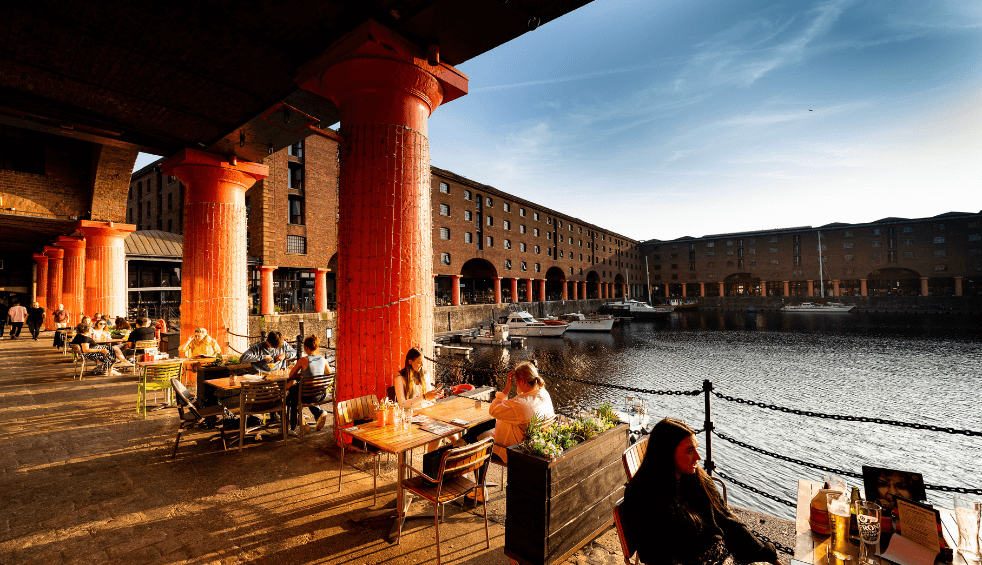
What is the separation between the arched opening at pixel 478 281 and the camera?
38719mm

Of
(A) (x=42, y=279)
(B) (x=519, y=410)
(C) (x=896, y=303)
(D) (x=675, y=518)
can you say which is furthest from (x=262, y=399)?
(C) (x=896, y=303)

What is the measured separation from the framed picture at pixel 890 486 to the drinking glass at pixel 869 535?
14 cm

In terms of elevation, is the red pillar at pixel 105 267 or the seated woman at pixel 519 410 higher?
the red pillar at pixel 105 267

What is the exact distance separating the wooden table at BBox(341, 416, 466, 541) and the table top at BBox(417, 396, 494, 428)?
290 millimetres

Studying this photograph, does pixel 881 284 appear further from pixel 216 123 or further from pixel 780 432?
pixel 216 123

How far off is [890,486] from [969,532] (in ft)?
0.91

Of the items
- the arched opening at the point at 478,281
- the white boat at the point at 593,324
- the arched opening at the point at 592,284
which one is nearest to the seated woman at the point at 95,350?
the arched opening at the point at 478,281

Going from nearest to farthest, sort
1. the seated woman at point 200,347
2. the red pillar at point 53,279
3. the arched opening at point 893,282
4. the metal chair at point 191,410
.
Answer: the metal chair at point 191,410 < the seated woman at point 200,347 < the red pillar at point 53,279 < the arched opening at point 893,282

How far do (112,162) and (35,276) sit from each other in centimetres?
2357

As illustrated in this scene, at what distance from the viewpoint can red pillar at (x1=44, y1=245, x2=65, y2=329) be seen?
19.4 m

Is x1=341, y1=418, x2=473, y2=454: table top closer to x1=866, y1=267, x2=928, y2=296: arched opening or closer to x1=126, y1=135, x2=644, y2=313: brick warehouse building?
x1=126, y1=135, x2=644, y2=313: brick warehouse building

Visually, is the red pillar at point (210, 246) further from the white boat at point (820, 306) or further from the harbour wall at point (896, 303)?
the harbour wall at point (896, 303)

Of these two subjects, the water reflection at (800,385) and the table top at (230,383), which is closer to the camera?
the table top at (230,383)

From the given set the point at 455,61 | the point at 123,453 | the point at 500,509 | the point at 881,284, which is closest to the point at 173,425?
the point at 123,453
